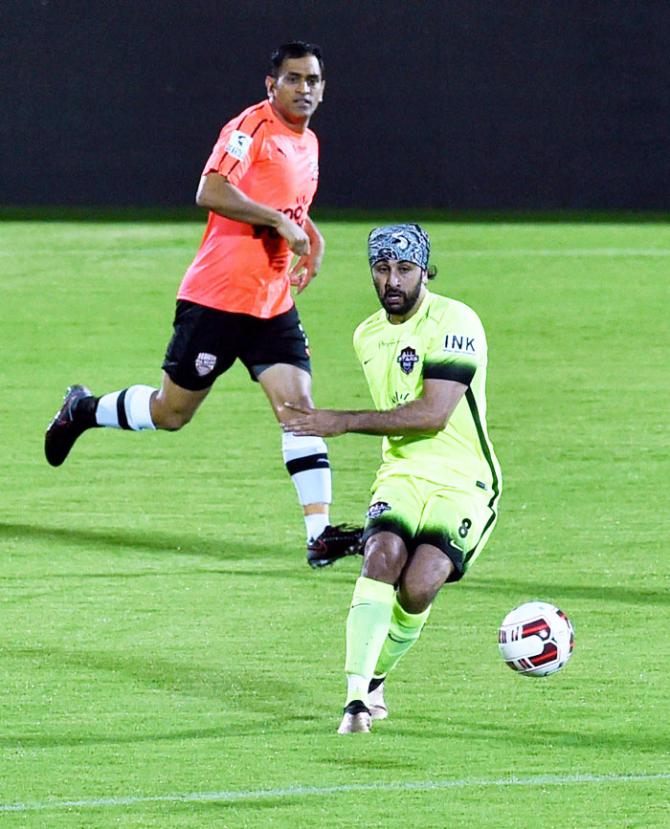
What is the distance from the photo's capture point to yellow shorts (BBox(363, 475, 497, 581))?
20.2 ft

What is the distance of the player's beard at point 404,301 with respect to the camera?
20.7 ft

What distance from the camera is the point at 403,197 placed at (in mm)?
27078

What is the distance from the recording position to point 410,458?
6.32m

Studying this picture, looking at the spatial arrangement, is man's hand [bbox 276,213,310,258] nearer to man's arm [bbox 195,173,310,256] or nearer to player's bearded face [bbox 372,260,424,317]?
man's arm [bbox 195,173,310,256]

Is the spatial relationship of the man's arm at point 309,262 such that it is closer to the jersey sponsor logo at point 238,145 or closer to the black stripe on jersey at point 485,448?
the jersey sponsor logo at point 238,145

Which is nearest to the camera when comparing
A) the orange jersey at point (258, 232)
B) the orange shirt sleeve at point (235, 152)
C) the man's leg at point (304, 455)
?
the man's leg at point (304, 455)

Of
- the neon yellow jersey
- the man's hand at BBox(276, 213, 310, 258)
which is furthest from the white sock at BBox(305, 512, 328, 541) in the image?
the neon yellow jersey

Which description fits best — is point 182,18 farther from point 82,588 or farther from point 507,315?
point 82,588

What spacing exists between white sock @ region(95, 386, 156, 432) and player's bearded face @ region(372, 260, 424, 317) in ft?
9.63

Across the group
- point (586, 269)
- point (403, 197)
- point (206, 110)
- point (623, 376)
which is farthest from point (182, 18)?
point (623, 376)

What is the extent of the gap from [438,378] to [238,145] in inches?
98.6

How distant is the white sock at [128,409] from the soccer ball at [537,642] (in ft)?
10.4

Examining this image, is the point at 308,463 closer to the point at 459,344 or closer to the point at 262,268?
the point at 262,268

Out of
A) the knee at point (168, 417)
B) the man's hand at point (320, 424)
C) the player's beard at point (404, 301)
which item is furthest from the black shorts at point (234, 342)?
the man's hand at point (320, 424)
